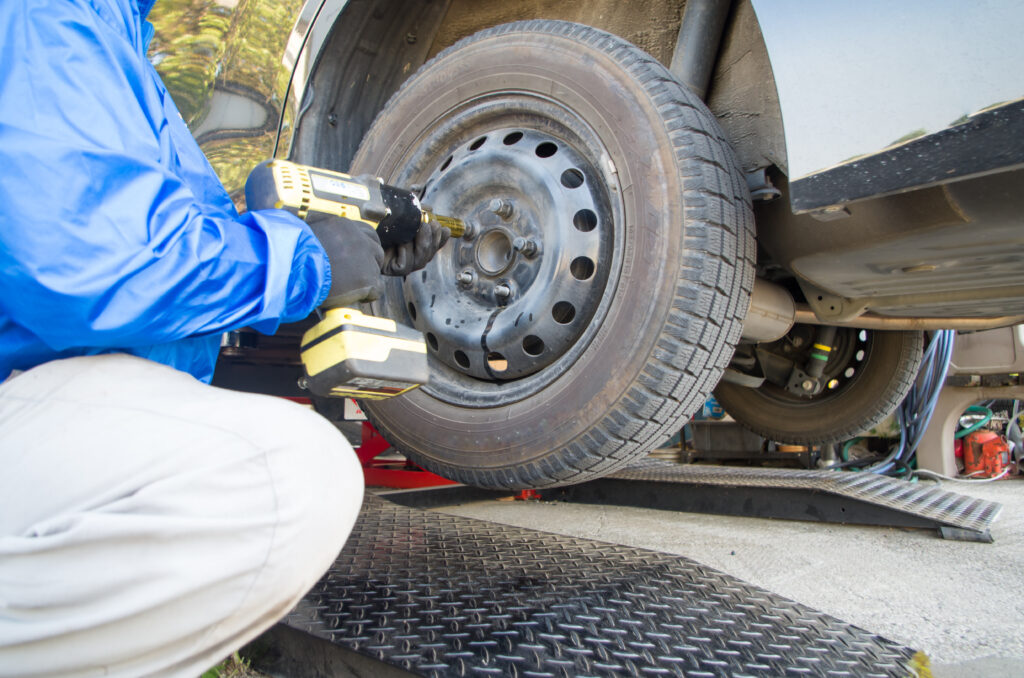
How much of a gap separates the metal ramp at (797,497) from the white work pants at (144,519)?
1.75 metres

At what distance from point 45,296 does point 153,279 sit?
11 centimetres

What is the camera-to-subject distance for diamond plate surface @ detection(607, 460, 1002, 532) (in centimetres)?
189

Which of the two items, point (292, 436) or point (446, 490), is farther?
point (446, 490)

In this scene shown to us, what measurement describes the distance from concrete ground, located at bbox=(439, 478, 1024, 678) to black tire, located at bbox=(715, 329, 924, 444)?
559 millimetres

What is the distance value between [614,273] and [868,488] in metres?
1.41

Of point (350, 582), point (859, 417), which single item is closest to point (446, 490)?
point (350, 582)

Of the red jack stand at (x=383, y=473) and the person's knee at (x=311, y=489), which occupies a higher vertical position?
the person's knee at (x=311, y=489)

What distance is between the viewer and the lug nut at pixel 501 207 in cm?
149

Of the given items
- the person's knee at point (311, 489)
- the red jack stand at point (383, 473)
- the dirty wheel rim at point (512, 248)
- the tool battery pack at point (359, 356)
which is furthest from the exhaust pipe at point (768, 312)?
the red jack stand at point (383, 473)

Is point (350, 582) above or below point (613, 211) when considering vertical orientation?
below

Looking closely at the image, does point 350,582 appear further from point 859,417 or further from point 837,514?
point 859,417

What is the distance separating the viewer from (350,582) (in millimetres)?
1224

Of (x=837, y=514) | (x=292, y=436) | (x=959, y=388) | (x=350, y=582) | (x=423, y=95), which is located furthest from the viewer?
(x=959, y=388)

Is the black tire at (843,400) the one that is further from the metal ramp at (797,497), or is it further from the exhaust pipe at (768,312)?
the exhaust pipe at (768,312)
